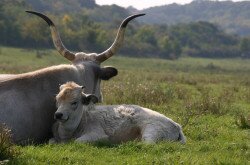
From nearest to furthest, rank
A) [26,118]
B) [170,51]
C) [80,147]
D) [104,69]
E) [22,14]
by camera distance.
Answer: [80,147]
[26,118]
[104,69]
[22,14]
[170,51]

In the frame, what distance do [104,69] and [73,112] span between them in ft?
7.13

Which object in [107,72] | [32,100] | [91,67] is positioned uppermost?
[91,67]

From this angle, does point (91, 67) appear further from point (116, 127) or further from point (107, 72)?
point (116, 127)

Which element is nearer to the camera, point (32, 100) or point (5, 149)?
point (5, 149)

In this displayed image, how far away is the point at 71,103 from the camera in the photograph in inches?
374

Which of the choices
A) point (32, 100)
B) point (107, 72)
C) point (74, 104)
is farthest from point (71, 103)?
point (107, 72)

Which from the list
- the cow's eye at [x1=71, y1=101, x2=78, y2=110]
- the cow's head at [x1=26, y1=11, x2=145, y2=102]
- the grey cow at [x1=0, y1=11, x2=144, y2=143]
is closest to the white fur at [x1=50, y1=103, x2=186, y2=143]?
the cow's eye at [x1=71, y1=101, x2=78, y2=110]

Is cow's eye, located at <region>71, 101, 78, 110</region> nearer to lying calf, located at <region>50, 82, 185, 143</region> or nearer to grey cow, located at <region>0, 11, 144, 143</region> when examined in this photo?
lying calf, located at <region>50, 82, 185, 143</region>

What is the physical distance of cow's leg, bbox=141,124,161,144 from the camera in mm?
9584

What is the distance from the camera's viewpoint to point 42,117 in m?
9.89

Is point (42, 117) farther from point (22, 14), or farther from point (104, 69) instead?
point (22, 14)

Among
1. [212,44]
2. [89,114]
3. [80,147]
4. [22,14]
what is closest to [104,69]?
[89,114]

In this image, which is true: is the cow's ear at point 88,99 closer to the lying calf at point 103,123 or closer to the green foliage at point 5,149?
the lying calf at point 103,123

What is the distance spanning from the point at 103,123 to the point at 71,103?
3.25 ft
